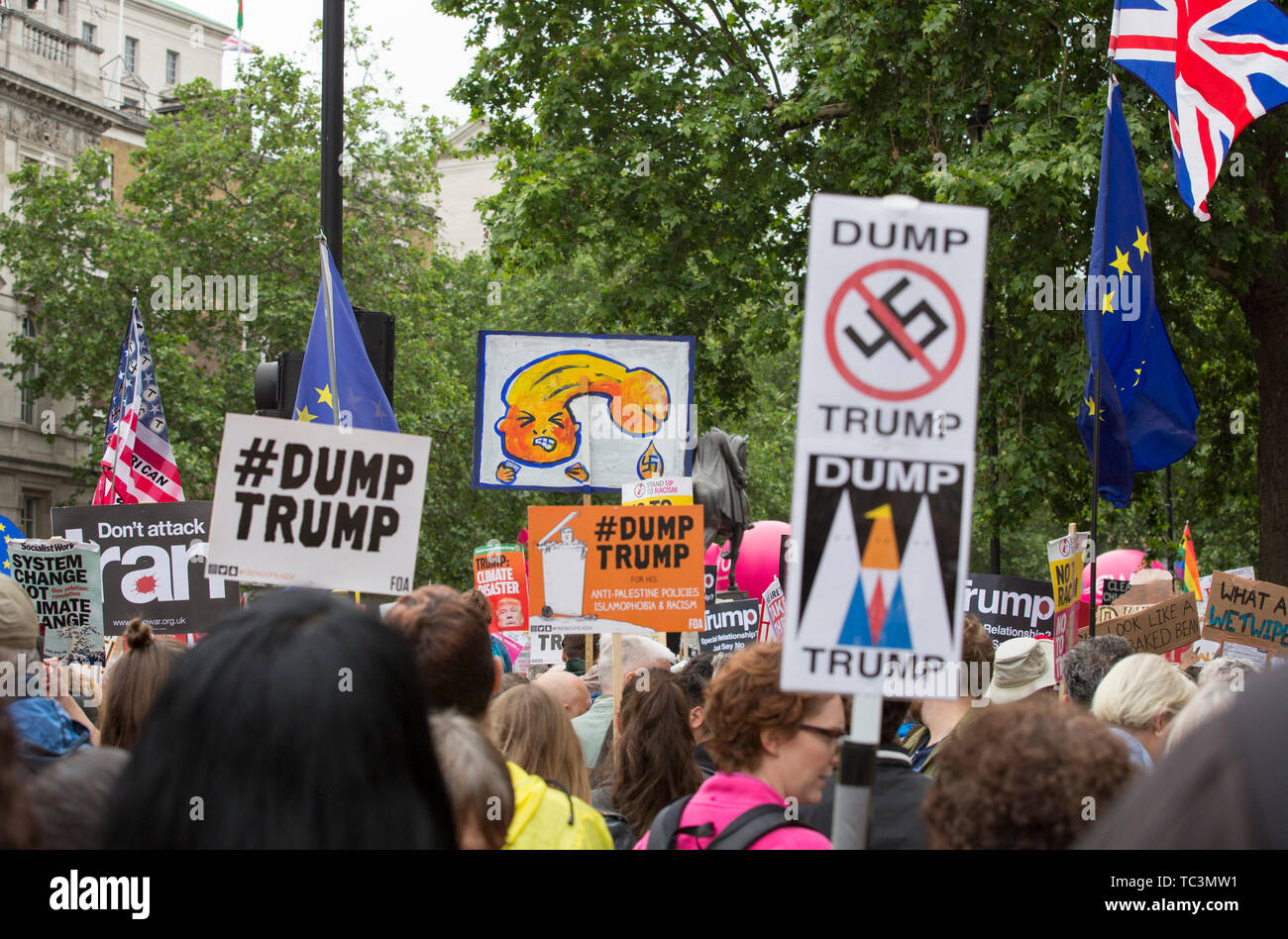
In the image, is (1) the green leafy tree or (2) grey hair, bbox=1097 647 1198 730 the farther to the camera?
(1) the green leafy tree

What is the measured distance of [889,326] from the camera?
2.72m

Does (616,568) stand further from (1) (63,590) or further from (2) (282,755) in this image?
(2) (282,755)

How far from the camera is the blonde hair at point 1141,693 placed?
4.86 metres

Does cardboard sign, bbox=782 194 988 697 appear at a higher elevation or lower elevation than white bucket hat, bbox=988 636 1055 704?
higher

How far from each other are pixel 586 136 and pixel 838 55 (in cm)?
286

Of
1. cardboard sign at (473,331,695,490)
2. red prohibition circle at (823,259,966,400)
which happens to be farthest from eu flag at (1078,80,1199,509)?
red prohibition circle at (823,259,966,400)

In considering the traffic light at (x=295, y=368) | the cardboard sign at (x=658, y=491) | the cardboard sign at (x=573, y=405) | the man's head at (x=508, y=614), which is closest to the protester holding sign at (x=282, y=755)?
the traffic light at (x=295, y=368)

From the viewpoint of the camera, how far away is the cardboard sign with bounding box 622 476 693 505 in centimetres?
977

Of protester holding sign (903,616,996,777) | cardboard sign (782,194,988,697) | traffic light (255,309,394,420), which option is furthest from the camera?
traffic light (255,309,394,420)

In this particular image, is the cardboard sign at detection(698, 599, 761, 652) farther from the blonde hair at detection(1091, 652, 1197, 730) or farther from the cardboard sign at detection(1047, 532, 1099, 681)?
the blonde hair at detection(1091, 652, 1197, 730)

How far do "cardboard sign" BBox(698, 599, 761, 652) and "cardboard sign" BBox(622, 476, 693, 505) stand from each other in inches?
52.1

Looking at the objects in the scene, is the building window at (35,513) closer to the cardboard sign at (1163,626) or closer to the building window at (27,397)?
the building window at (27,397)

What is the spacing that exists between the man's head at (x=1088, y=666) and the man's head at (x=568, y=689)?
2142 millimetres

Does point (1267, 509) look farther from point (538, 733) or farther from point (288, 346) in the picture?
point (288, 346)
